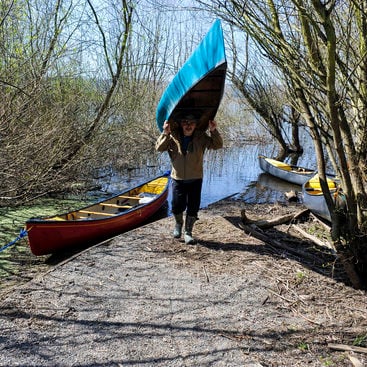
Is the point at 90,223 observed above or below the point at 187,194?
below

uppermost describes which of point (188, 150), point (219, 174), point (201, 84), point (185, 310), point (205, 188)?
point (201, 84)

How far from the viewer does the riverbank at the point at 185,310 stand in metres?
3.16

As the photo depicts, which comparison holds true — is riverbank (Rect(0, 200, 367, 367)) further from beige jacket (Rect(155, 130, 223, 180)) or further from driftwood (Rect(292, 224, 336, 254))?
beige jacket (Rect(155, 130, 223, 180))

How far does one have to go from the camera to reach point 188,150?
5371mm

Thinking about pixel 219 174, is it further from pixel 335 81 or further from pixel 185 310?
pixel 185 310

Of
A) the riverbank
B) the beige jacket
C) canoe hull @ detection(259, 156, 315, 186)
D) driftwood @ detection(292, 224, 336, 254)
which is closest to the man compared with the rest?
the beige jacket

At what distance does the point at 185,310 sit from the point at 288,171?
1148 centimetres

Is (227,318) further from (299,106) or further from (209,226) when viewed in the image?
(209,226)

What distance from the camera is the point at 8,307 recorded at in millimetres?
3854

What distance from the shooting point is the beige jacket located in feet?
17.6

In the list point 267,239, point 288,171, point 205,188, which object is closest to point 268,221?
point 267,239

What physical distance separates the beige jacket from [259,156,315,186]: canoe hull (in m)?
9.17

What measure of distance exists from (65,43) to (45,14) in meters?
0.90

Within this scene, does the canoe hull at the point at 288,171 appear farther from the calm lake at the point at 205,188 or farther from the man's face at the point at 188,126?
the man's face at the point at 188,126
